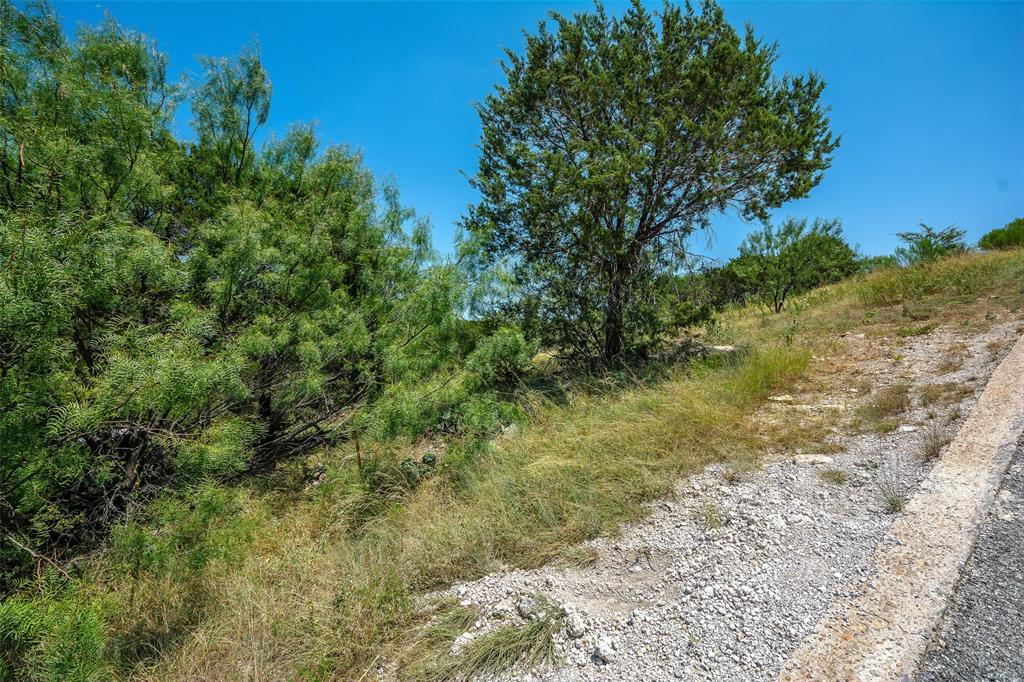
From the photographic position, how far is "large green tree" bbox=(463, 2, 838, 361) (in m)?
6.40

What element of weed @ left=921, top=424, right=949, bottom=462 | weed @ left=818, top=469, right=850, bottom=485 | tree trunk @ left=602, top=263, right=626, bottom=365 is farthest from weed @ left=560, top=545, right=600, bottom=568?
tree trunk @ left=602, top=263, right=626, bottom=365

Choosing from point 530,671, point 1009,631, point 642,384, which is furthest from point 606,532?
point 642,384

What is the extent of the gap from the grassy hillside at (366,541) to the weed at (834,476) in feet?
1.57

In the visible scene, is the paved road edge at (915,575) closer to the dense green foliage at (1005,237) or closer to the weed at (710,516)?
the weed at (710,516)

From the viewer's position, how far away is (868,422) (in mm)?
3805

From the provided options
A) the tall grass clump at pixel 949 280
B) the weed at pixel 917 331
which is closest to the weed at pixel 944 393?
the weed at pixel 917 331

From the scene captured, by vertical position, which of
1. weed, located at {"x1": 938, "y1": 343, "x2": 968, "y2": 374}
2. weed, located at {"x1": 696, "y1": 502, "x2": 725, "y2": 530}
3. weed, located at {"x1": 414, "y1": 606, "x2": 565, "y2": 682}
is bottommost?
weed, located at {"x1": 414, "y1": 606, "x2": 565, "y2": 682}

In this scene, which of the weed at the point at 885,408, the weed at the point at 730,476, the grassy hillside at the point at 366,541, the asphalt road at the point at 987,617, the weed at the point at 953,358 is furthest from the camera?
the weed at the point at 953,358

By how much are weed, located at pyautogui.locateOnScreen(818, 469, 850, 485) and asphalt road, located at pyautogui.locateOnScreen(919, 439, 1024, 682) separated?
2.36 ft

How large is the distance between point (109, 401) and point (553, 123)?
7.42 m

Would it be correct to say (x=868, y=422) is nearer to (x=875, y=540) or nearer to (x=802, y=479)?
(x=802, y=479)

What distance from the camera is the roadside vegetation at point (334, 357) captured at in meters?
2.44

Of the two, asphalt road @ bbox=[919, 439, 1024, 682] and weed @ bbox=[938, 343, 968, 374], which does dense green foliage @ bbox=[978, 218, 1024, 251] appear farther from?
asphalt road @ bbox=[919, 439, 1024, 682]

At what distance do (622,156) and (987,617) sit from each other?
5.76m
